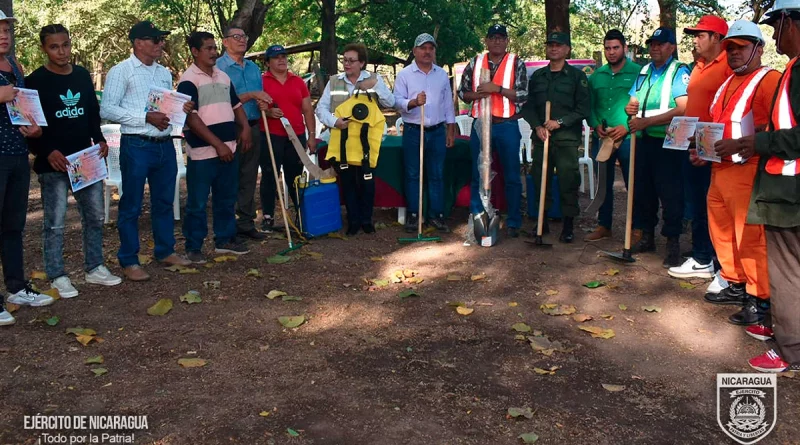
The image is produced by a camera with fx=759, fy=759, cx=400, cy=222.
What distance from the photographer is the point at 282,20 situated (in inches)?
1163

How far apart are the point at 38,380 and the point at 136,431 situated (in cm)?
103

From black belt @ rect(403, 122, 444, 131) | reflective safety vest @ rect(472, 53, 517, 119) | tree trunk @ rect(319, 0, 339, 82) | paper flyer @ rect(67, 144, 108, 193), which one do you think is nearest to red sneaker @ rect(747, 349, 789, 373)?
reflective safety vest @ rect(472, 53, 517, 119)

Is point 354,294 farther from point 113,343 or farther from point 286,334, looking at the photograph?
point 113,343

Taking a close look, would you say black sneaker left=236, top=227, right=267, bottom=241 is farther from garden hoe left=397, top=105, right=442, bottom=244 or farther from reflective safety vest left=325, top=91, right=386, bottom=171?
garden hoe left=397, top=105, right=442, bottom=244

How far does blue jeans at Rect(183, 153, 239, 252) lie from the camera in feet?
23.0

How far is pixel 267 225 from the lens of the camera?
8523 millimetres

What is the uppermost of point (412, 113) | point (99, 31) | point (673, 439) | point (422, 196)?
point (99, 31)

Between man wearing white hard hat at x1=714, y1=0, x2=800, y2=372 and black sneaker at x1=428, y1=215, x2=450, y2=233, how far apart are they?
410cm

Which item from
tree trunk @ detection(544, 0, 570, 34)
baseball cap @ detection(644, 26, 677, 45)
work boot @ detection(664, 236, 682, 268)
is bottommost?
work boot @ detection(664, 236, 682, 268)

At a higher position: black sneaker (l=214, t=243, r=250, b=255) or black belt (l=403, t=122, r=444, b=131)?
black belt (l=403, t=122, r=444, b=131)

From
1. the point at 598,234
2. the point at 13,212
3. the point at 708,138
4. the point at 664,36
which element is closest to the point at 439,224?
the point at 598,234

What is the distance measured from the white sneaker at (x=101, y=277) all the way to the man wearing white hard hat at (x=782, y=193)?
16.1 ft

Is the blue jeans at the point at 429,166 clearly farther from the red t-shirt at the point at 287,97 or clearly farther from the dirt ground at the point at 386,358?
the dirt ground at the point at 386,358

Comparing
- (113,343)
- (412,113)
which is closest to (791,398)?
(113,343)
